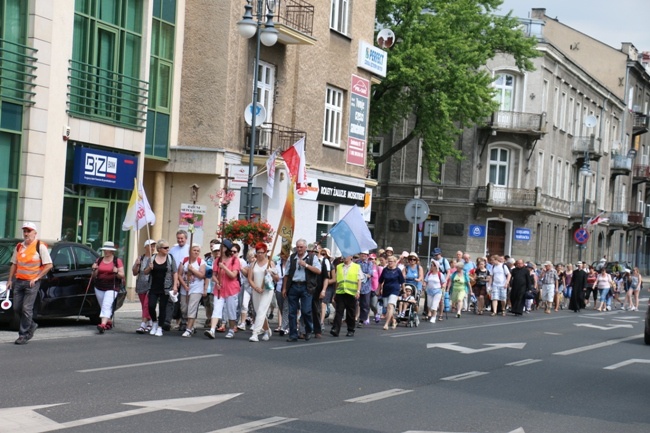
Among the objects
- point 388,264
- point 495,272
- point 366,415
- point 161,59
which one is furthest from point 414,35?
point 366,415

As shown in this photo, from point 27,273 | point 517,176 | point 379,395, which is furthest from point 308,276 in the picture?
point 517,176

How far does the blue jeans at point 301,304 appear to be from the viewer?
759 inches

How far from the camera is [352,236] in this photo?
22.0 m

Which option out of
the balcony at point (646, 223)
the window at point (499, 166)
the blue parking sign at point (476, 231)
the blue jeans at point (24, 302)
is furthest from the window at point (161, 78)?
the balcony at point (646, 223)

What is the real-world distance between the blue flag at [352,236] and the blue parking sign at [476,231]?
33960mm

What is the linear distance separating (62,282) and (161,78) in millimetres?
10758

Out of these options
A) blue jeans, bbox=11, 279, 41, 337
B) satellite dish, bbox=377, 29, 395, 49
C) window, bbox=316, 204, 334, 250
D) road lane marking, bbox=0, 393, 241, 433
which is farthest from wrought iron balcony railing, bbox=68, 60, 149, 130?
road lane marking, bbox=0, 393, 241, 433

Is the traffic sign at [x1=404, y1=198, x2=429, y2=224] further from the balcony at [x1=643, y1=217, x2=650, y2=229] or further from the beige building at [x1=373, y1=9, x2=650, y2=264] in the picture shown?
the balcony at [x1=643, y1=217, x2=650, y2=229]

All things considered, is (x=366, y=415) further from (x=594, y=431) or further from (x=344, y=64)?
(x=344, y=64)

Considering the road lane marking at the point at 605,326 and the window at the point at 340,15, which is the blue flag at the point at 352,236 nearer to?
the road lane marking at the point at 605,326

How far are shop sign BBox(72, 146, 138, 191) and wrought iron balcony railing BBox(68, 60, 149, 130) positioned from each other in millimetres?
791

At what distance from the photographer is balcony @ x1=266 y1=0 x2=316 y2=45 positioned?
99.7 ft

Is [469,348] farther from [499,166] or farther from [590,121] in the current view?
[590,121]

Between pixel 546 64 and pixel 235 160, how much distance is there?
33179 millimetres
